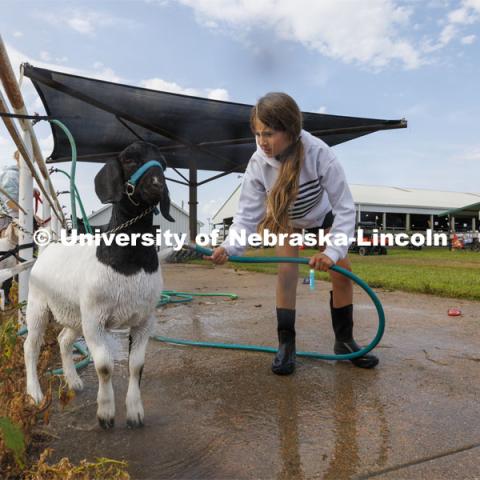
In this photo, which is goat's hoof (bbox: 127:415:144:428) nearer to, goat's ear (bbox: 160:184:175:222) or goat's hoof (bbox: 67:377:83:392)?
goat's hoof (bbox: 67:377:83:392)

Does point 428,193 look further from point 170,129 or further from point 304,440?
point 304,440

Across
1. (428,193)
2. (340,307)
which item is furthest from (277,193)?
(428,193)

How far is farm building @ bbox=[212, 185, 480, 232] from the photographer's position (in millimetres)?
30844

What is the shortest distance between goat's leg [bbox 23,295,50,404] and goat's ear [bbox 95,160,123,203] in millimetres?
648

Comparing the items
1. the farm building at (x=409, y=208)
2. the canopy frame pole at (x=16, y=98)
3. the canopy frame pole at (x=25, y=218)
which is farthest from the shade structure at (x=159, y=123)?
the farm building at (x=409, y=208)

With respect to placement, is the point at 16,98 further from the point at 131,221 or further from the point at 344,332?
the point at 344,332

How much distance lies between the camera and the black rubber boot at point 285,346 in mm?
2488

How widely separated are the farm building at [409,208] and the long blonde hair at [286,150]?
27.5m

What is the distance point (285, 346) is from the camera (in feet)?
8.55

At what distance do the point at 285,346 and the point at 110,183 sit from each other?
142 cm

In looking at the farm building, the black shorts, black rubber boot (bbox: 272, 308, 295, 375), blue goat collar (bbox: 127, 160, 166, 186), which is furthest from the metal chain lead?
the farm building

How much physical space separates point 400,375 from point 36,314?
6.31 ft

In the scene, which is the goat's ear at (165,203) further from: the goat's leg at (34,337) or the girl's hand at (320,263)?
the girl's hand at (320,263)

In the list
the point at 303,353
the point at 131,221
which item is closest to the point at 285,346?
the point at 303,353
